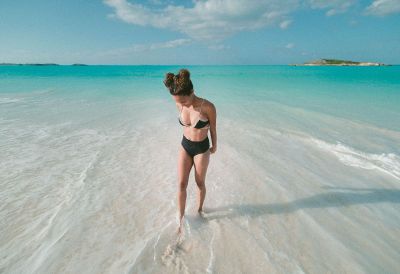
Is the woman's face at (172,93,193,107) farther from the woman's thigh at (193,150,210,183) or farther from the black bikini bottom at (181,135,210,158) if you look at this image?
the woman's thigh at (193,150,210,183)

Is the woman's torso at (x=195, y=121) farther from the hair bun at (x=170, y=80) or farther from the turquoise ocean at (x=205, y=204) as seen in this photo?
the turquoise ocean at (x=205, y=204)

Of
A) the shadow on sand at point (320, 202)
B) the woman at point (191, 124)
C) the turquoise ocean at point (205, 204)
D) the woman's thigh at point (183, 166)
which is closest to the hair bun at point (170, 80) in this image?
the woman at point (191, 124)

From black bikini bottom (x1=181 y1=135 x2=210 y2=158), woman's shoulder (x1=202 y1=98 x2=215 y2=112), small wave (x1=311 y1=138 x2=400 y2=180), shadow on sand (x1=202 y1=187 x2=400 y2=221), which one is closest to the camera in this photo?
woman's shoulder (x1=202 y1=98 x2=215 y2=112)

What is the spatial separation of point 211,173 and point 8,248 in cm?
385

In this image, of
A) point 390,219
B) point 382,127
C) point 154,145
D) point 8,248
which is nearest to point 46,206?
point 8,248

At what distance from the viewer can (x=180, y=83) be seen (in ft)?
9.89

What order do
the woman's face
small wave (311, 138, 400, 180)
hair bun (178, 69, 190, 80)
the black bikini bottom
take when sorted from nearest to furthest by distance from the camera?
hair bun (178, 69, 190, 80)
the woman's face
the black bikini bottom
small wave (311, 138, 400, 180)

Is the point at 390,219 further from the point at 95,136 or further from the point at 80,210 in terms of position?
the point at 95,136

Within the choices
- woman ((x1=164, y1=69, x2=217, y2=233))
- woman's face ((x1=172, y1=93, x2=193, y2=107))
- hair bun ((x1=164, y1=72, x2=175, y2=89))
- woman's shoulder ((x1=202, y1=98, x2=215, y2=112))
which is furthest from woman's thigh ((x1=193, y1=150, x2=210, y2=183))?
hair bun ((x1=164, y1=72, x2=175, y2=89))

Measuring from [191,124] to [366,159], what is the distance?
569cm

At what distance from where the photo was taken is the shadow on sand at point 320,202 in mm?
4410

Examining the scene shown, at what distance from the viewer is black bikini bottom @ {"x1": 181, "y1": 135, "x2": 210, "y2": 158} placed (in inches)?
140

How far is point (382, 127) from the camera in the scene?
10.2 metres

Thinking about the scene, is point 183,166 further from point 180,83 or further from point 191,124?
point 180,83
